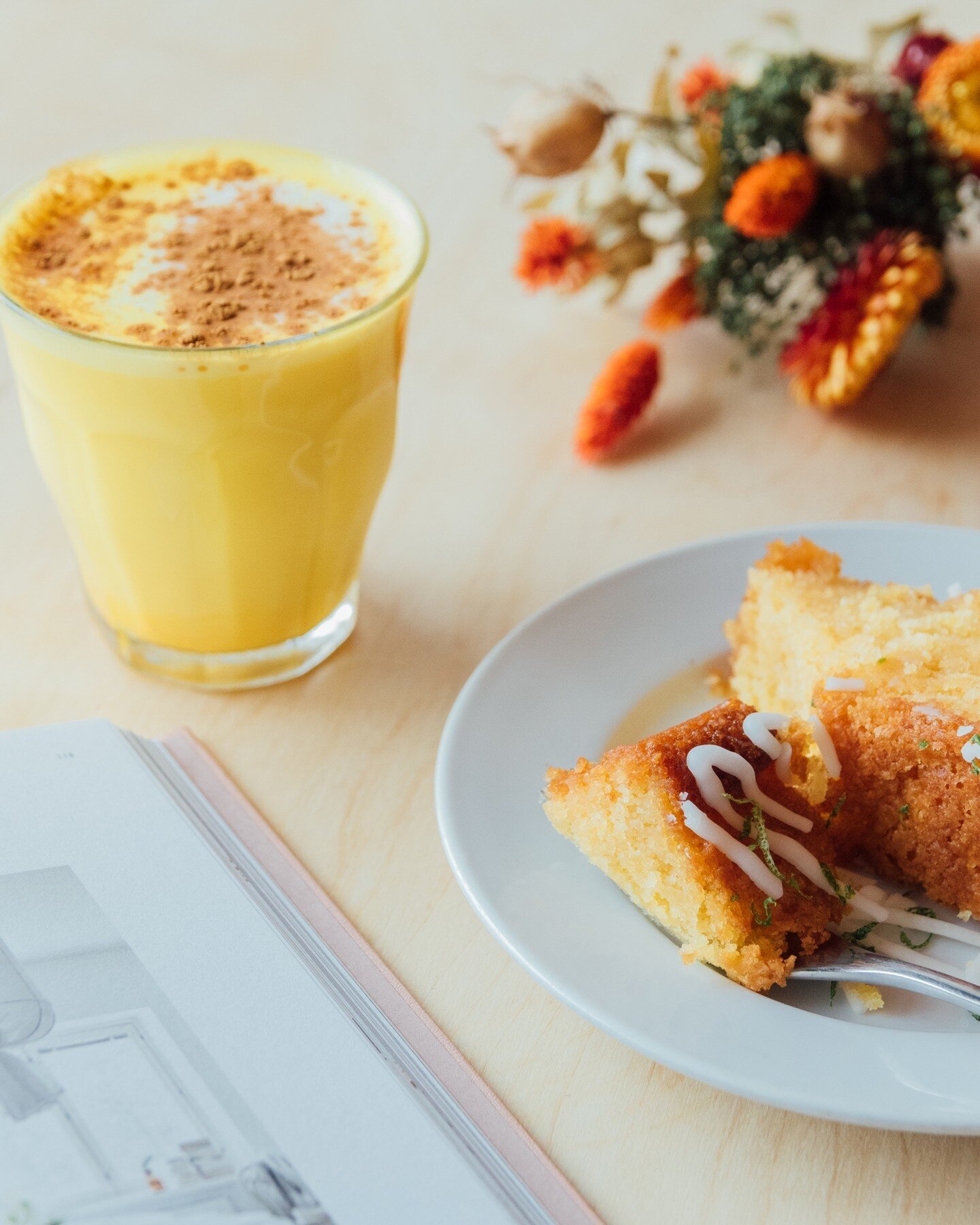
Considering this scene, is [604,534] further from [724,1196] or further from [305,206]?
[724,1196]

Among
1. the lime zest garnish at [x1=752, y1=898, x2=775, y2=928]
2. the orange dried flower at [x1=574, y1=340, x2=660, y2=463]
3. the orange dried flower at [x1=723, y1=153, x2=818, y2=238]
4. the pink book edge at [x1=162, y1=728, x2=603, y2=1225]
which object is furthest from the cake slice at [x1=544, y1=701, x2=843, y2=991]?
the orange dried flower at [x1=723, y1=153, x2=818, y2=238]

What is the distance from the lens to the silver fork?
84 centimetres

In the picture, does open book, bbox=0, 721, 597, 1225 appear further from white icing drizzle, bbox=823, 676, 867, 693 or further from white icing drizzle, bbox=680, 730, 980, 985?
white icing drizzle, bbox=823, 676, 867, 693

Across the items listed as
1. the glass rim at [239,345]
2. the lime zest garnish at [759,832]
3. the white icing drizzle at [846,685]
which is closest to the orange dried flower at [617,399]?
the glass rim at [239,345]

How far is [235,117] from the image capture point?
2311 mm

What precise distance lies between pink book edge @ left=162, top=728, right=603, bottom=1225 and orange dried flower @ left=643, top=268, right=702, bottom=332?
93cm

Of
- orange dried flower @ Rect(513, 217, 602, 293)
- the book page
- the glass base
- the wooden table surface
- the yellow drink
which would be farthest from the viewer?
orange dried flower @ Rect(513, 217, 602, 293)

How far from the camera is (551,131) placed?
1585mm

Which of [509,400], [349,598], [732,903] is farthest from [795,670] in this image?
[509,400]

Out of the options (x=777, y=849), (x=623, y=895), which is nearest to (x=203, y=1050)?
(x=623, y=895)

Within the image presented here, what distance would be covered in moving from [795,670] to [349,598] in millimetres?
468

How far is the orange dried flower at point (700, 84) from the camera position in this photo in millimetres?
1722

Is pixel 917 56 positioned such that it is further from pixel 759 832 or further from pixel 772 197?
pixel 759 832

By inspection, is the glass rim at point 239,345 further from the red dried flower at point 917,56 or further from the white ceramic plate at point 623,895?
the red dried flower at point 917,56
